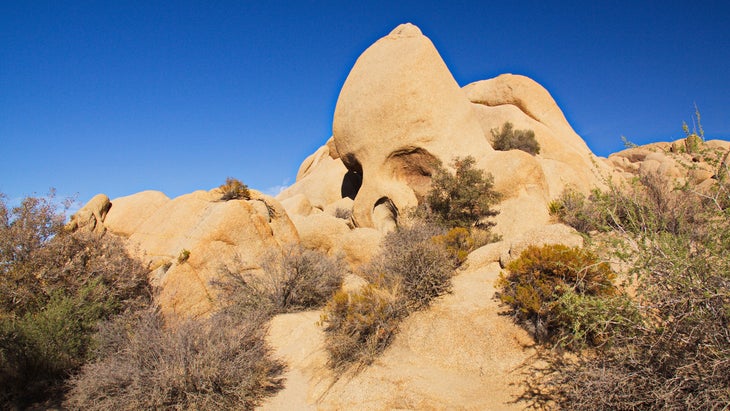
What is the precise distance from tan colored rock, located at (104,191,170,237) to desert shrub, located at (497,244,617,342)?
11.6 meters

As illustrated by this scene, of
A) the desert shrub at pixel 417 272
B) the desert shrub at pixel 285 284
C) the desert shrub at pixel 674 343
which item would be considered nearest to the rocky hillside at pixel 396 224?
the desert shrub at pixel 417 272

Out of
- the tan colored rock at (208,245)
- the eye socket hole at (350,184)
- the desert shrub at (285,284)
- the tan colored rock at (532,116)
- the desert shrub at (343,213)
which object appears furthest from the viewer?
the eye socket hole at (350,184)

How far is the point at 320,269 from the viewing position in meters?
8.05

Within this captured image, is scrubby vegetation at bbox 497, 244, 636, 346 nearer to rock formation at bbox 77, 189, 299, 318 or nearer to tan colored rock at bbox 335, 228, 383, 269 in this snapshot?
tan colored rock at bbox 335, 228, 383, 269

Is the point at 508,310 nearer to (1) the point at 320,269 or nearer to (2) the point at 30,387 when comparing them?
(1) the point at 320,269

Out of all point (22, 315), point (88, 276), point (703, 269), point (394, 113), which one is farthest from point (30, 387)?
point (394, 113)

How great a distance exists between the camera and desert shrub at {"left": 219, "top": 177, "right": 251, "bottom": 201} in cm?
998

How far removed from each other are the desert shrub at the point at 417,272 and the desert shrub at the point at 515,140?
10.9 metres

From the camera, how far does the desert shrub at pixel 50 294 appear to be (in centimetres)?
538

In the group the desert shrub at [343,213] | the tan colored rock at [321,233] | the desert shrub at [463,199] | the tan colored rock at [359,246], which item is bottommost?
the tan colored rock at [359,246]

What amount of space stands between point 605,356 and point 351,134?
10.7 m

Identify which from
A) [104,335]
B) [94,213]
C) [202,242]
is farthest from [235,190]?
[94,213]

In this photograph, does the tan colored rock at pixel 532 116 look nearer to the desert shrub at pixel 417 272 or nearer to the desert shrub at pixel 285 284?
the desert shrub at pixel 417 272

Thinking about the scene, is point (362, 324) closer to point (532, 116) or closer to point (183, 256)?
point (183, 256)
